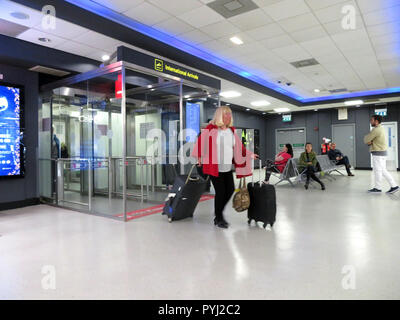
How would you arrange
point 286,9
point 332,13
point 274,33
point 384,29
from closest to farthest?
point 286,9, point 332,13, point 384,29, point 274,33

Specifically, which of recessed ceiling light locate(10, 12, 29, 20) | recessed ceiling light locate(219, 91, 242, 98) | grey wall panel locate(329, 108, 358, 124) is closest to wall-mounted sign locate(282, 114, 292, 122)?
grey wall panel locate(329, 108, 358, 124)

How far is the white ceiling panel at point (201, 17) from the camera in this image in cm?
457

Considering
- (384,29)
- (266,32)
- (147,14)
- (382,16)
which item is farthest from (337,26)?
(147,14)

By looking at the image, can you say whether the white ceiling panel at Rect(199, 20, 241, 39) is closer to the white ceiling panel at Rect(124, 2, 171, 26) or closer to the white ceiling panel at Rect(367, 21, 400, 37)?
the white ceiling panel at Rect(124, 2, 171, 26)

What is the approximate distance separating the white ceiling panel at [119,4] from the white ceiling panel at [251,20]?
5.39 ft

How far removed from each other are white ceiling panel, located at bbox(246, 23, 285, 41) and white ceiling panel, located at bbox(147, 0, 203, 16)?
1.46 metres

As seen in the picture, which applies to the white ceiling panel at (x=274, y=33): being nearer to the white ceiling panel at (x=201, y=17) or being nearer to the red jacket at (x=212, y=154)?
the white ceiling panel at (x=201, y=17)

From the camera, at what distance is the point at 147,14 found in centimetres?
462

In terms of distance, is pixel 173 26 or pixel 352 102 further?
pixel 352 102

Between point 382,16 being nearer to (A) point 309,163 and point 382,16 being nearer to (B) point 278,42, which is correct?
(B) point 278,42

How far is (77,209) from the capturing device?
507 centimetres

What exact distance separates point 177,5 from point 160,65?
1.05 metres
